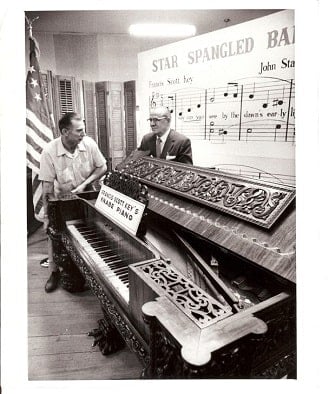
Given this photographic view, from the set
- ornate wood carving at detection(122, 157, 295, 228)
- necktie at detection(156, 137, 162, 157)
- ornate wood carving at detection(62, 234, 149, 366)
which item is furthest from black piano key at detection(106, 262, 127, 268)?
necktie at detection(156, 137, 162, 157)

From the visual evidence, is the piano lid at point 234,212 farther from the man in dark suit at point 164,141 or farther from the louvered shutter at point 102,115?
the louvered shutter at point 102,115

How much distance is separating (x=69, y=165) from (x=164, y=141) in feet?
2.77

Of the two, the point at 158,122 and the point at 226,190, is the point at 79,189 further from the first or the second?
the point at 226,190

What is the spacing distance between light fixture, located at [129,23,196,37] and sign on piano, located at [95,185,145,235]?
85 cm

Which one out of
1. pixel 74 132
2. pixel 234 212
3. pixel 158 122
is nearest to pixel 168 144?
pixel 158 122

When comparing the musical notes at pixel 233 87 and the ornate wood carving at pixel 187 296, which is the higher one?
the musical notes at pixel 233 87

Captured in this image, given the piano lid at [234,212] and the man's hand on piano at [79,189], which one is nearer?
the piano lid at [234,212]

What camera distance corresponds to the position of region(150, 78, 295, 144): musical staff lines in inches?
67.4

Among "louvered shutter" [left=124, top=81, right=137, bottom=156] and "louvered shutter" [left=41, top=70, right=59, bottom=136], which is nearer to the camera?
"louvered shutter" [left=41, top=70, right=59, bottom=136]

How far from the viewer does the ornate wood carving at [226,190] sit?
1.31 metres

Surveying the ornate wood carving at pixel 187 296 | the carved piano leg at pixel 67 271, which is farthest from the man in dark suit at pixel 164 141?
the ornate wood carving at pixel 187 296

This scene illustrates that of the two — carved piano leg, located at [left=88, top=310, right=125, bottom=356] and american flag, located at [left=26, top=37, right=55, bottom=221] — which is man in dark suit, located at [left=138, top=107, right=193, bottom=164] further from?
carved piano leg, located at [left=88, top=310, right=125, bottom=356]

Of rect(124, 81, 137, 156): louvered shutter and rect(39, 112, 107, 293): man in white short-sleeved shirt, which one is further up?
rect(124, 81, 137, 156): louvered shutter
